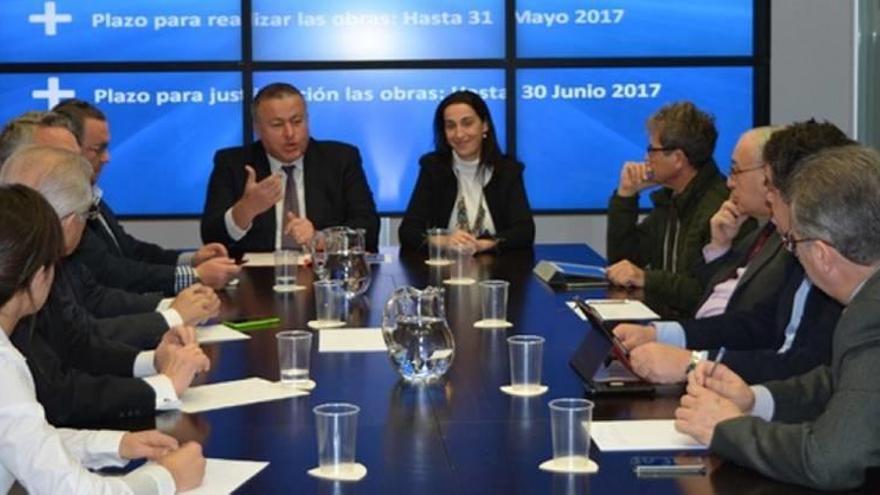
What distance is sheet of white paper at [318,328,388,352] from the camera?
144 inches

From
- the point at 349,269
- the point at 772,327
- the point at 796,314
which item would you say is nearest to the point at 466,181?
the point at 349,269

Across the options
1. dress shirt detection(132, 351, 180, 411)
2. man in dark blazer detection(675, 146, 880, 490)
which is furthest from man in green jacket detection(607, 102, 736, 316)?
dress shirt detection(132, 351, 180, 411)

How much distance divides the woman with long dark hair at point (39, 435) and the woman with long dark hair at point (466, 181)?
370 cm

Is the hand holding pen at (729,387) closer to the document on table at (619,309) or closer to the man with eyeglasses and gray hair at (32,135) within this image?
the document on table at (619,309)

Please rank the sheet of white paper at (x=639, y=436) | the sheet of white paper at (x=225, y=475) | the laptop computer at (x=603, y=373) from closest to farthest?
1. the sheet of white paper at (x=225, y=475)
2. the sheet of white paper at (x=639, y=436)
3. the laptop computer at (x=603, y=373)

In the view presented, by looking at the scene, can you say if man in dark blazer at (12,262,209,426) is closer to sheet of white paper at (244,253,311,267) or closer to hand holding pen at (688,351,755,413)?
hand holding pen at (688,351,755,413)

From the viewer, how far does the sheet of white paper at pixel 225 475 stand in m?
2.39

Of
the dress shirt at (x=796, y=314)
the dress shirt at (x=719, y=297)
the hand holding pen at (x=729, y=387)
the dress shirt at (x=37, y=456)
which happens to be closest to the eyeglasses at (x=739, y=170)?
the dress shirt at (x=719, y=297)

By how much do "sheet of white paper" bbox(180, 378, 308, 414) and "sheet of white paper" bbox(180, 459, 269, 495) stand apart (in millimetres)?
441

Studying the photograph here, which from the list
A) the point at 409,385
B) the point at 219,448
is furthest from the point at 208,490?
the point at 409,385

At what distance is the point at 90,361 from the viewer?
3.45 m

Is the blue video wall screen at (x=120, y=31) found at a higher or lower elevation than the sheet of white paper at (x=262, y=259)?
higher

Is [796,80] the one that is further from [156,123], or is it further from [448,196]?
[156,123]

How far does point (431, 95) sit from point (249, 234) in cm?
174
